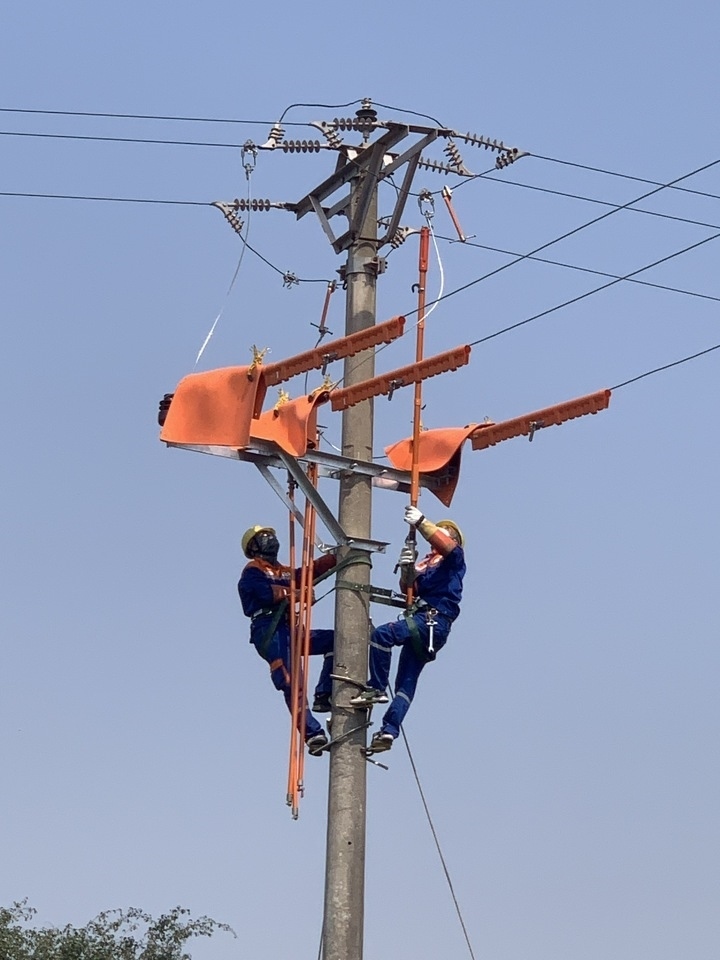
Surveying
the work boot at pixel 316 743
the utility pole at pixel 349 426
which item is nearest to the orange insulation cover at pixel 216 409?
the utility pole at pixel 349 426

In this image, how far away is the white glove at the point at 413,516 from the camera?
444 inches

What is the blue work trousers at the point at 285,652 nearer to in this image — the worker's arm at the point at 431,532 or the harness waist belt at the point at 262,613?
the harness waist belt at the point at 262,613

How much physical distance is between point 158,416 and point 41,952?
8.71 m

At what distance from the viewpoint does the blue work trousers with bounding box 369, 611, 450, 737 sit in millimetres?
11414

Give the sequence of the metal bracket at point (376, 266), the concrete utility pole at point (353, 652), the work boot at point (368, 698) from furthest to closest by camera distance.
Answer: the metal bracket at point (376, 266)
the work boot at point (368, 698)
the concrete utility pole at point (353, 652)

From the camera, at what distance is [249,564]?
39.5 ft

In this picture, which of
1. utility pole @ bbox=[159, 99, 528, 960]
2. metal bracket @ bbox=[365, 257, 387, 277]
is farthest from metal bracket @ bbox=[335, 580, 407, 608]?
metal bracket @ bbox=[365, 257, 387, 277]

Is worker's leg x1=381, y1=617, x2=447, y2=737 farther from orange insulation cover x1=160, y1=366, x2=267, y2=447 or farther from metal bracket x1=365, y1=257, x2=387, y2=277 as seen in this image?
metal bracket x1=365, y1=257, x2=387, y2=277

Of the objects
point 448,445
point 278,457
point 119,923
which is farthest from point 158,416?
point 119,923

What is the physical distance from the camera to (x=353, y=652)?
10.9 meters

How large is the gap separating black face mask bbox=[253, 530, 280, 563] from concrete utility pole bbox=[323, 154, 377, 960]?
968mm

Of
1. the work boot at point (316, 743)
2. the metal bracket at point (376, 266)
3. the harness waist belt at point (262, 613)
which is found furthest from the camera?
the harness waist belt at point (262, 613)

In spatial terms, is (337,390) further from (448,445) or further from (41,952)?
(41,952)

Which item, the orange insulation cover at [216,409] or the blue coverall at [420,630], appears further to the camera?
the blue coverall at [420,630]
